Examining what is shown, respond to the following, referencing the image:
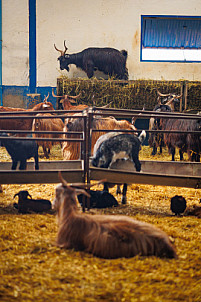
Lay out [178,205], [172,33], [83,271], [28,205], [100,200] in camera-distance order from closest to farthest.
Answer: [83,271], [28,205], [178,205], [100,200], [172,33]

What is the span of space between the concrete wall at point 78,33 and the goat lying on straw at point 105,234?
8.10 meters

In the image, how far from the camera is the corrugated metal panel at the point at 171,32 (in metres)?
10.6

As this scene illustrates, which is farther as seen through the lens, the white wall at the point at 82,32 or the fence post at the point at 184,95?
the white wall at the point at 82,32

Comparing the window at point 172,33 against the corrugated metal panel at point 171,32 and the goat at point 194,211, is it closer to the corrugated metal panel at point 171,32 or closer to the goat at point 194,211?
the corrugated metal panel at point 171,32

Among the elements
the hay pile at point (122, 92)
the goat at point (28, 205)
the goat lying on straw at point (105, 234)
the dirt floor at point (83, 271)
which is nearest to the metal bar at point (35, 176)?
the goat at point (28, 205)

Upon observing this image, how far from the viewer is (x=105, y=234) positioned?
2775mm

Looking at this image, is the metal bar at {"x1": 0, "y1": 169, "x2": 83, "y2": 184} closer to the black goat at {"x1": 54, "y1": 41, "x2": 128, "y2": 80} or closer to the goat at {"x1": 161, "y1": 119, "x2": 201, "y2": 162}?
the goat at {"x1": 161, "y1": 119, "x2": 201, "y2": 162}

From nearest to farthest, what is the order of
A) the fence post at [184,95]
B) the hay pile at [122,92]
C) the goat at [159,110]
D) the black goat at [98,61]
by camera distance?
the goat at [159,110] < the fence post at [184,95] < the hay pile at [122,92] < the black goat at [98,61]

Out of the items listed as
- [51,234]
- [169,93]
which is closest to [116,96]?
[169,93]

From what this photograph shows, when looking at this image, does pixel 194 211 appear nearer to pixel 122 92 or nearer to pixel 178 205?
pixel 178 205

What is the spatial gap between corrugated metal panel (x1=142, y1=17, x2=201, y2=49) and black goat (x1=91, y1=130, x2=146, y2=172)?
7115mm

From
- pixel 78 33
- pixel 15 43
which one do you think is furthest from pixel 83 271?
pixel 15 43

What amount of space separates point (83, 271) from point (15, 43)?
941cm

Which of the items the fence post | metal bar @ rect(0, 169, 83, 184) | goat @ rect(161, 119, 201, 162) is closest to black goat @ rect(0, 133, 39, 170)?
metal bar @ rect(0, 169, 83, 184)
